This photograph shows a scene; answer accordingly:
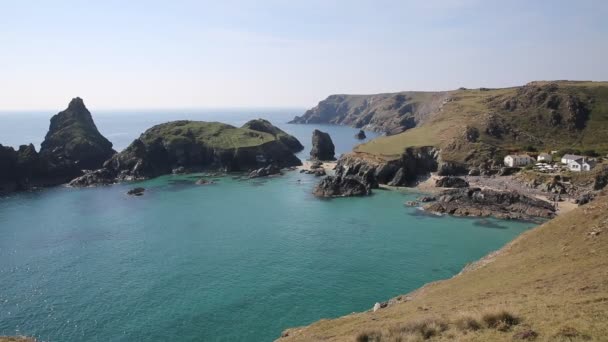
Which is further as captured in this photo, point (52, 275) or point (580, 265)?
point (52, 275)

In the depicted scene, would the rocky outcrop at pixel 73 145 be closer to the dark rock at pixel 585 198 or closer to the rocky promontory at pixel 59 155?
the rocky promontory at pixel 59 155

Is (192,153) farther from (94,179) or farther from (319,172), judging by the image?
(319,172)

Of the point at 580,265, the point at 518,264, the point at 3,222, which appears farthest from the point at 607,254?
the point at 3,222

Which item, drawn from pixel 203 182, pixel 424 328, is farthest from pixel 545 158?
pixel 424 328

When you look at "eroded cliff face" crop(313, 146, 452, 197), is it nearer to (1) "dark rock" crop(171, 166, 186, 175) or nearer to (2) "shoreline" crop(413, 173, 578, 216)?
(2) "shoreline" crop(413, 173, 578, 216)

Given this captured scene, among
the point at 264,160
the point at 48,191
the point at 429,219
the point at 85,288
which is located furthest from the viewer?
the point at 264,160

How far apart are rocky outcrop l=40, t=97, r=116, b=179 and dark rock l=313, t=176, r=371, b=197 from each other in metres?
85.5

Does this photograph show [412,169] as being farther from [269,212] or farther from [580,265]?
[580,265]

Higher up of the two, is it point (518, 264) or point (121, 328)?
point (518, 264)

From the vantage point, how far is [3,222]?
88000 millimetres

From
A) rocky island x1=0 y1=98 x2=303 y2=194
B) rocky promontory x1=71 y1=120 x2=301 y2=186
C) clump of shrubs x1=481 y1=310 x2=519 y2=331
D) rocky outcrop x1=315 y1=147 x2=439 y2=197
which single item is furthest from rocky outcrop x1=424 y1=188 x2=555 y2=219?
rocky promontory x1=71 y1=120 x2=301 y2=186

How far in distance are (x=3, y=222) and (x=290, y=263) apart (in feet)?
222

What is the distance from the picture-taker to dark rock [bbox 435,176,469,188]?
105500 millimetres

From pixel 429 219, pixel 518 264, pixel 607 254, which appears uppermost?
pixel 607 254
